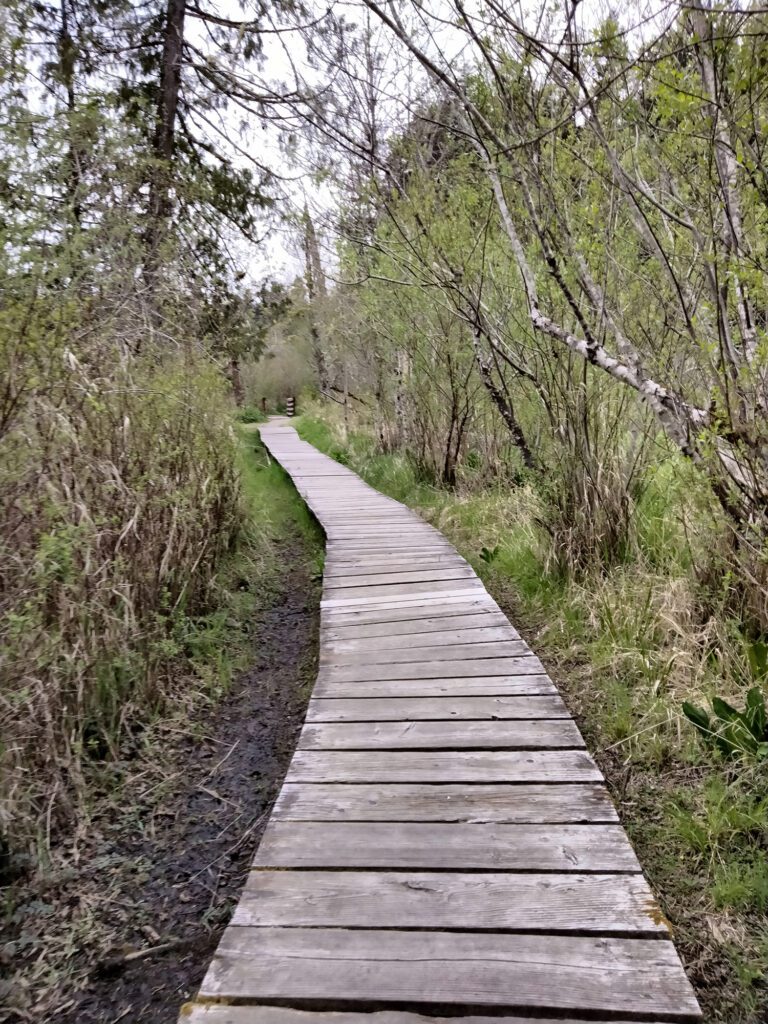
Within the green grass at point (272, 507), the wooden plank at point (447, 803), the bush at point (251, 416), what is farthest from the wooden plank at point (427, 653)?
the bush at point (251, 416)

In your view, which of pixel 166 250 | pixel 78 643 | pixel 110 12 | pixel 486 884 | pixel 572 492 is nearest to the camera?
pixel 486 884

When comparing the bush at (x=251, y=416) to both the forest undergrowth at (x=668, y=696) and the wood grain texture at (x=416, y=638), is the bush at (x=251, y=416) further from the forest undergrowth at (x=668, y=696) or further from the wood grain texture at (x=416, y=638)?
the wood grain texture at (x=416, y=638)

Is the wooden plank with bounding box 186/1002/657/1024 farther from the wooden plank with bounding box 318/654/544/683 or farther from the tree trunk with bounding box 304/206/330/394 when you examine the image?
the tree trunk with bounding box 304/206/330/394

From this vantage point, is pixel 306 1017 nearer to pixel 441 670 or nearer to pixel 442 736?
pixel 442 736

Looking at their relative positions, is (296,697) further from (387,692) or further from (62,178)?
(62,178)

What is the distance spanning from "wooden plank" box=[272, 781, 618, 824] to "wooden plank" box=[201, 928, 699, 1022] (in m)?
0.45

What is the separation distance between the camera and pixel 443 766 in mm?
2215

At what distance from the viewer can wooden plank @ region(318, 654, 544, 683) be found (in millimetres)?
2904

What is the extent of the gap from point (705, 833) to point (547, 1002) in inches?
43.4

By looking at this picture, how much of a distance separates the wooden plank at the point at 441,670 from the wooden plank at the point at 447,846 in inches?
40.0

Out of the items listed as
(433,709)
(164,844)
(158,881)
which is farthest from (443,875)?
(164,844)

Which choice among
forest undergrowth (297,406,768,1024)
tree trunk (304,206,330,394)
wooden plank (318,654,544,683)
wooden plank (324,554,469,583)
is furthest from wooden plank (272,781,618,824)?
tree trunk (304,206,330,394)

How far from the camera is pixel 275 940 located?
4.91 ft

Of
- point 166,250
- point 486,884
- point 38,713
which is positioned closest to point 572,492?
point 486,884
